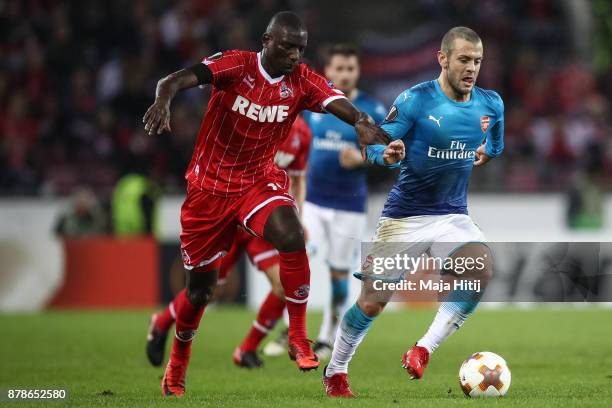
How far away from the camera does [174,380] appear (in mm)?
7762

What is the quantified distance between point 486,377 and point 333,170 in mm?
4102

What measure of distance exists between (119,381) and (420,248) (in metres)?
2.71

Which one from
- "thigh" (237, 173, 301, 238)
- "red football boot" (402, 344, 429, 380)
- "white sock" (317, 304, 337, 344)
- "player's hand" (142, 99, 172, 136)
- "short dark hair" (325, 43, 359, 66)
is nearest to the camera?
"player's hand" (142, 99, 172, 136)

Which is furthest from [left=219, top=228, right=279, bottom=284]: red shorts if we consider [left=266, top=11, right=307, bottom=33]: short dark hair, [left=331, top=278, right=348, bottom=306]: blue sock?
[left=266, top=11, right=307, bottom=33]: short dark hair

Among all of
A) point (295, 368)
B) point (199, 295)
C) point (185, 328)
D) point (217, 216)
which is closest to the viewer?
point (217, 216)

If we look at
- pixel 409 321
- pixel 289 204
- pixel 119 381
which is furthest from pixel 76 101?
pixel 289 204

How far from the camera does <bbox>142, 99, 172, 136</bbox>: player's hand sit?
21.0 feet

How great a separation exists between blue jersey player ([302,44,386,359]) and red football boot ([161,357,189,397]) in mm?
3097

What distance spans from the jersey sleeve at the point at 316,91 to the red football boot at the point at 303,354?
4.91 ft

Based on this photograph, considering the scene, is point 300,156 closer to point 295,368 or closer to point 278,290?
point 278,290

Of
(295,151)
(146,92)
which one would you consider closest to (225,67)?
(295,151)

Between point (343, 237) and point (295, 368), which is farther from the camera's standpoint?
point (343, 237)

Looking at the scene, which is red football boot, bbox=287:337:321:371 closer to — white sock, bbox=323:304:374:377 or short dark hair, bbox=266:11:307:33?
white sock, bbox=323:304:374:377

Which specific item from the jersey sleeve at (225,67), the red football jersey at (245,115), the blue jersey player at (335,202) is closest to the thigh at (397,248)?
the red football jersey at (245,115)
